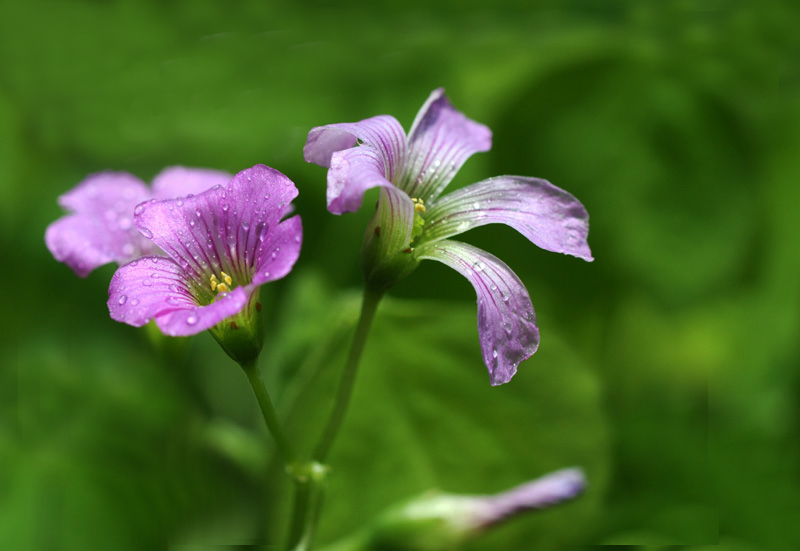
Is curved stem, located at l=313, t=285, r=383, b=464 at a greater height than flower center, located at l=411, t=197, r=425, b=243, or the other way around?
flower center, located at l=411, t=197, r=425, b=243

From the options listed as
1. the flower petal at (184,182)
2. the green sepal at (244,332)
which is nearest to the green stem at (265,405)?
the green sepal at (244,332)

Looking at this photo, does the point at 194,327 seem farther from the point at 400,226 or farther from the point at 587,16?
the point at 587,16

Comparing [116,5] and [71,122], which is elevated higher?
[116,5]

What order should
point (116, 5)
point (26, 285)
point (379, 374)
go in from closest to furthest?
point (379, 374) → point (26, 285) → point (116, 5)

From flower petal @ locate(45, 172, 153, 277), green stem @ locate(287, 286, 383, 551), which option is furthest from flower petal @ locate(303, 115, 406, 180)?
flower petal @ locate(45, 172, 153, 277)

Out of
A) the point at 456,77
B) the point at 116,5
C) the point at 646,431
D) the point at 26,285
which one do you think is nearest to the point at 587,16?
the point at 456,77

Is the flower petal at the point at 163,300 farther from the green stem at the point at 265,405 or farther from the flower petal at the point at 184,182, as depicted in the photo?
the flower petal at the point at 184,182

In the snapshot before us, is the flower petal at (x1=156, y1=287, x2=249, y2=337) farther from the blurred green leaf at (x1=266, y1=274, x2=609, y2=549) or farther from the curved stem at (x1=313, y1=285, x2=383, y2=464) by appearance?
the blurred green leaf at (x1=266, y1=274, x2=609, y2=549)
